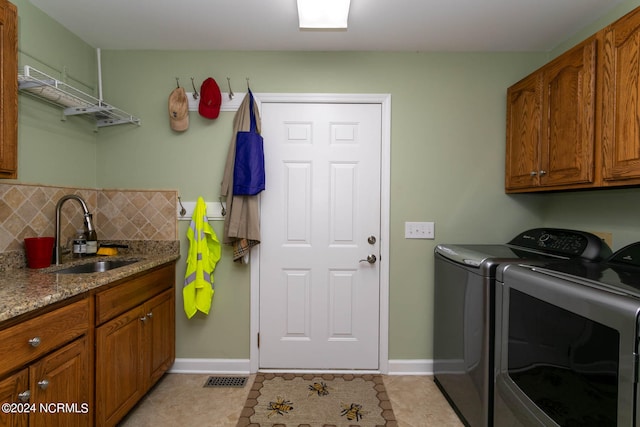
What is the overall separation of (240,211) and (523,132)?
1.99m

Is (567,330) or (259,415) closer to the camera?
(567,330)

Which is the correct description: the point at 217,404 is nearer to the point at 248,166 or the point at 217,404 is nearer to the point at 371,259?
the point at 371,259

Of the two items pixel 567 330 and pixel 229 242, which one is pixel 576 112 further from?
pixel 229 242

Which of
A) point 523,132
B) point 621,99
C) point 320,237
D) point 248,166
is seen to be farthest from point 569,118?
point 248,166

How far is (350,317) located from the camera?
7.89 feet

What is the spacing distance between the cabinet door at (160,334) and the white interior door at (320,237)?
639 mm

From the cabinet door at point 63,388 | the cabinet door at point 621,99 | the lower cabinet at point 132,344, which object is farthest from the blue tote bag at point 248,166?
the cabinet door at point 621,99

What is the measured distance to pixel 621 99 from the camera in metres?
1.42

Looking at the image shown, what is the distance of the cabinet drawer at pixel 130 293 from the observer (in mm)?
1560

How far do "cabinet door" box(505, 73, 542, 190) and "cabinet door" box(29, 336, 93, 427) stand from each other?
2.61 metres

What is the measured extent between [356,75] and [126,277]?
1996mm

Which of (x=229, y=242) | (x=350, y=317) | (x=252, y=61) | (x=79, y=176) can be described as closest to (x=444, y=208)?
(x=350, y=317)

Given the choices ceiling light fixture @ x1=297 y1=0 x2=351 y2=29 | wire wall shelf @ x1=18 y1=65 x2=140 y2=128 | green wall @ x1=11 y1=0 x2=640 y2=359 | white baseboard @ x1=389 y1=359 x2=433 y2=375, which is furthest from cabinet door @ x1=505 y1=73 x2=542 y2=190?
wire wall shelf @ x1=18 y1=65 x2=140 y2=128

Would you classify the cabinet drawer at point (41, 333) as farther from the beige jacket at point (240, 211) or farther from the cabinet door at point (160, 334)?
the beige jacket at point (240, 211)
